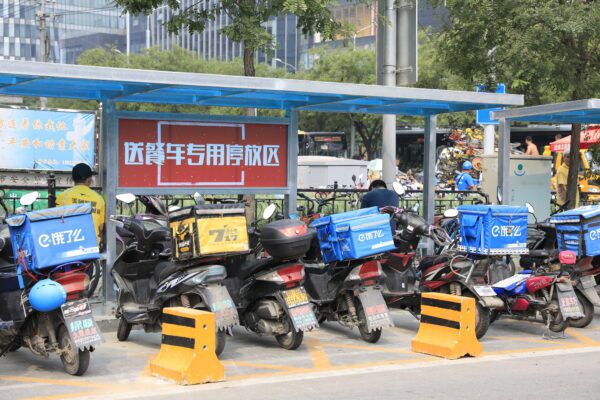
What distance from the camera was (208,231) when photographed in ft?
26.8

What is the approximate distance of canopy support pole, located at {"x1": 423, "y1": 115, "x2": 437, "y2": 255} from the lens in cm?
1294

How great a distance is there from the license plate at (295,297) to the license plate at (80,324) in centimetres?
186

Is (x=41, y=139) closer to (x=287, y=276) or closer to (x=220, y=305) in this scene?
(x=287, y=276)

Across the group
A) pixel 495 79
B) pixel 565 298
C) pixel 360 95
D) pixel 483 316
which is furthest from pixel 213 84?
pixel 495 79

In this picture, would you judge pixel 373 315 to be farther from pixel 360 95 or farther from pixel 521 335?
pixel 360 95

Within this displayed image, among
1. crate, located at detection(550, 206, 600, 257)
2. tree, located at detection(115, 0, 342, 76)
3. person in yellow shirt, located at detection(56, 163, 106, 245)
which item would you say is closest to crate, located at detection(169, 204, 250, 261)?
person in yellow shirt, located at detection(56, 163, 106, 245)

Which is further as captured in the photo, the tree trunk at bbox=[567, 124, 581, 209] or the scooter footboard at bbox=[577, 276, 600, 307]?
the tree trunk at bbox=[567, 124, 581, 209]

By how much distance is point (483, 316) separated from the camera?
9461 mm

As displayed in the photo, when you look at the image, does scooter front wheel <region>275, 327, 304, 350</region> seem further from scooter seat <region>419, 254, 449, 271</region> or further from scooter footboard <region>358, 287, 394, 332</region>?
scooter seat <region>419, 254, 449, 271</region>

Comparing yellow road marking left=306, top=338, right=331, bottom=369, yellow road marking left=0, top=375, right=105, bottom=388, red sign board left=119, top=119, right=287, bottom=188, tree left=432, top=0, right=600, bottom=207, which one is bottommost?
yellow road marking left=306, top=338, right=331, bottom=369

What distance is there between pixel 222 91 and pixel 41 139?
8974mm

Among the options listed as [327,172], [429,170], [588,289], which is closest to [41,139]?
[429,170]

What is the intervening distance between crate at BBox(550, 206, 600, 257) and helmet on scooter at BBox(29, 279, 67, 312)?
5594 millimetres

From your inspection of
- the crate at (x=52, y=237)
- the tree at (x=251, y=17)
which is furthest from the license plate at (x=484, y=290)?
the tree at (x=251, y=17)
